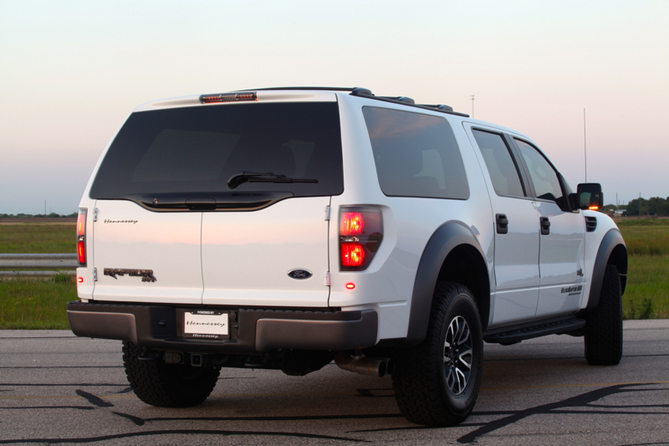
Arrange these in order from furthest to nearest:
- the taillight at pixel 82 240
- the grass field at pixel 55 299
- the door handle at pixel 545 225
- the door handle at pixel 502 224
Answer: the grass field at pixel 55 299 → the door handle at pixel 545 225 → the door handle at pixel 502 224 → the taillight at pixel 82 240

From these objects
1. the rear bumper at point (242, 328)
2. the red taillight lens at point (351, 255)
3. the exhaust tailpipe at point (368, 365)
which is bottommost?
the exhaust tailpipe at point (368, 365)

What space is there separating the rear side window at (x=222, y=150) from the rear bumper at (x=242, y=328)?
27.0 inches

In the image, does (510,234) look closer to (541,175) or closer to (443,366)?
(541,175)

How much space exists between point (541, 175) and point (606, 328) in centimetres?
162

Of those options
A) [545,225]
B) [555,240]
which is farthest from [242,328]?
[555,240]

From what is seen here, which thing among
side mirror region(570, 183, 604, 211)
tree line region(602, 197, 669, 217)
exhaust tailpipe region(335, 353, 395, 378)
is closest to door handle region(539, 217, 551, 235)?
side mirror region(570, 183, 604, 211)

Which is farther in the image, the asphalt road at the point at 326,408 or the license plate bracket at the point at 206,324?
the asphalt road at the point at 326,408

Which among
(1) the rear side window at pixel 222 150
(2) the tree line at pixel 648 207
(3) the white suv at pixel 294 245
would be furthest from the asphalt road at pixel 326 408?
(2) the tree line at pixel 648 207

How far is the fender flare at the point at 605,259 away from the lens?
23.5ft

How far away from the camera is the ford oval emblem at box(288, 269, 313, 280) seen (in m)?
4.23

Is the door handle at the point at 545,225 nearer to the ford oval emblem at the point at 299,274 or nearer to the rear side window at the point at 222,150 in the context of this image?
the rear side window at the point at 222,150

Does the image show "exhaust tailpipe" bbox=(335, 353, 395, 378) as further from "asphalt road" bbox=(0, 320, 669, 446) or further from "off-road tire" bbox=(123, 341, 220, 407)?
"off-road tire" bbox=(123, 341, 220, 407)

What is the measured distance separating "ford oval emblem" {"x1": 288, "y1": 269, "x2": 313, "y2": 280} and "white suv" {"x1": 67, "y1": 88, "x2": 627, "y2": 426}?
0.05 feet

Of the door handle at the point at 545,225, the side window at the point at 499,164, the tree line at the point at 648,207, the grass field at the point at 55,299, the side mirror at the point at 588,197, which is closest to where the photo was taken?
the side window at the point at 499,164
